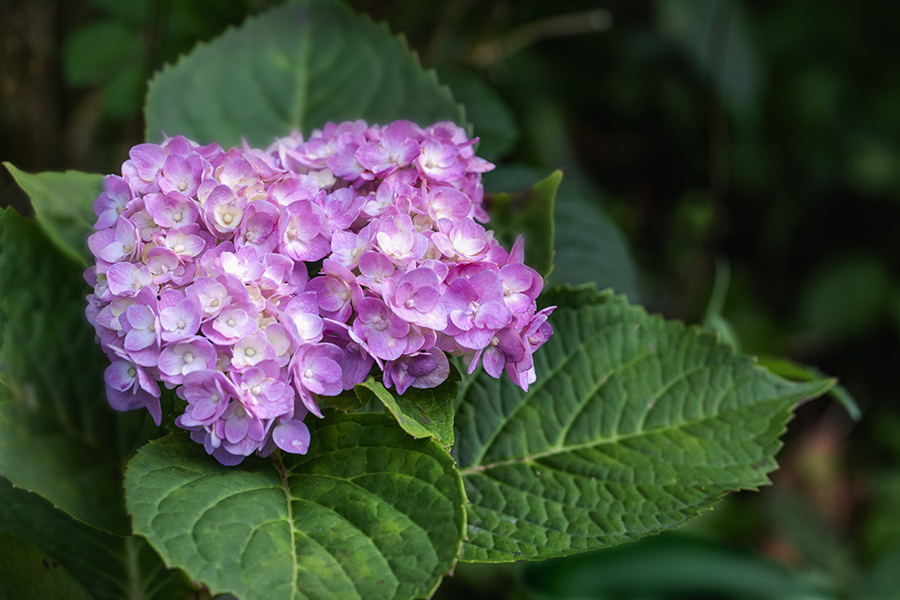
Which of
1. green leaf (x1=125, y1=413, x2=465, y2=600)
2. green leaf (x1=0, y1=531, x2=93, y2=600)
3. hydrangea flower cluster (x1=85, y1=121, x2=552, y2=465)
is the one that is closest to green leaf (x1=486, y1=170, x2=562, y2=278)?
hydrangea flower cluster (x1=85, y1=121, x2=552, y2=465)

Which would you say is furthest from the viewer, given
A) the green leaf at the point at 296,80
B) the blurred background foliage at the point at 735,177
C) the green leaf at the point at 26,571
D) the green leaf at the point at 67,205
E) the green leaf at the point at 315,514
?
the blurred background foliage at the point at 735,177

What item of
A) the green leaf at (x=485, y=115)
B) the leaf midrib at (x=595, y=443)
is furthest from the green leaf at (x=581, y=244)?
the leaf midrib at (x=595, y=443)

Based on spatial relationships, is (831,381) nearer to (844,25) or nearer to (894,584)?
(894,584)

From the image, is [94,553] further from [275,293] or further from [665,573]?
[665,573]

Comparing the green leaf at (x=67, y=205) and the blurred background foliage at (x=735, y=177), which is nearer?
the green leaf at (x=67, y=205)

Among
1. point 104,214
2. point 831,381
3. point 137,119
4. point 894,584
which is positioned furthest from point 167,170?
point 894,584

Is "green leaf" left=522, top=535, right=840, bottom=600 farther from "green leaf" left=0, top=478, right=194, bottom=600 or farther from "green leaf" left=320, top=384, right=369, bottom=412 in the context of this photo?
"green leaf" left=320, top=384, right=369, bottom=412

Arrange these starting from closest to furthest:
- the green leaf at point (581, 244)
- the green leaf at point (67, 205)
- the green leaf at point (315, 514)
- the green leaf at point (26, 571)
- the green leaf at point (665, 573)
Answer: the green leaf at point (315, 514)
the green leaf at point (26, 571)
the green leaf at point (67, 205)
the green leaf at point (581, 244)
the green leaf at point (665, 573)

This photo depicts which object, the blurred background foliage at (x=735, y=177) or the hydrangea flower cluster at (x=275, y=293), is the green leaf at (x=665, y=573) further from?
the hydrangea flower cluster at (x=275, y=293)
